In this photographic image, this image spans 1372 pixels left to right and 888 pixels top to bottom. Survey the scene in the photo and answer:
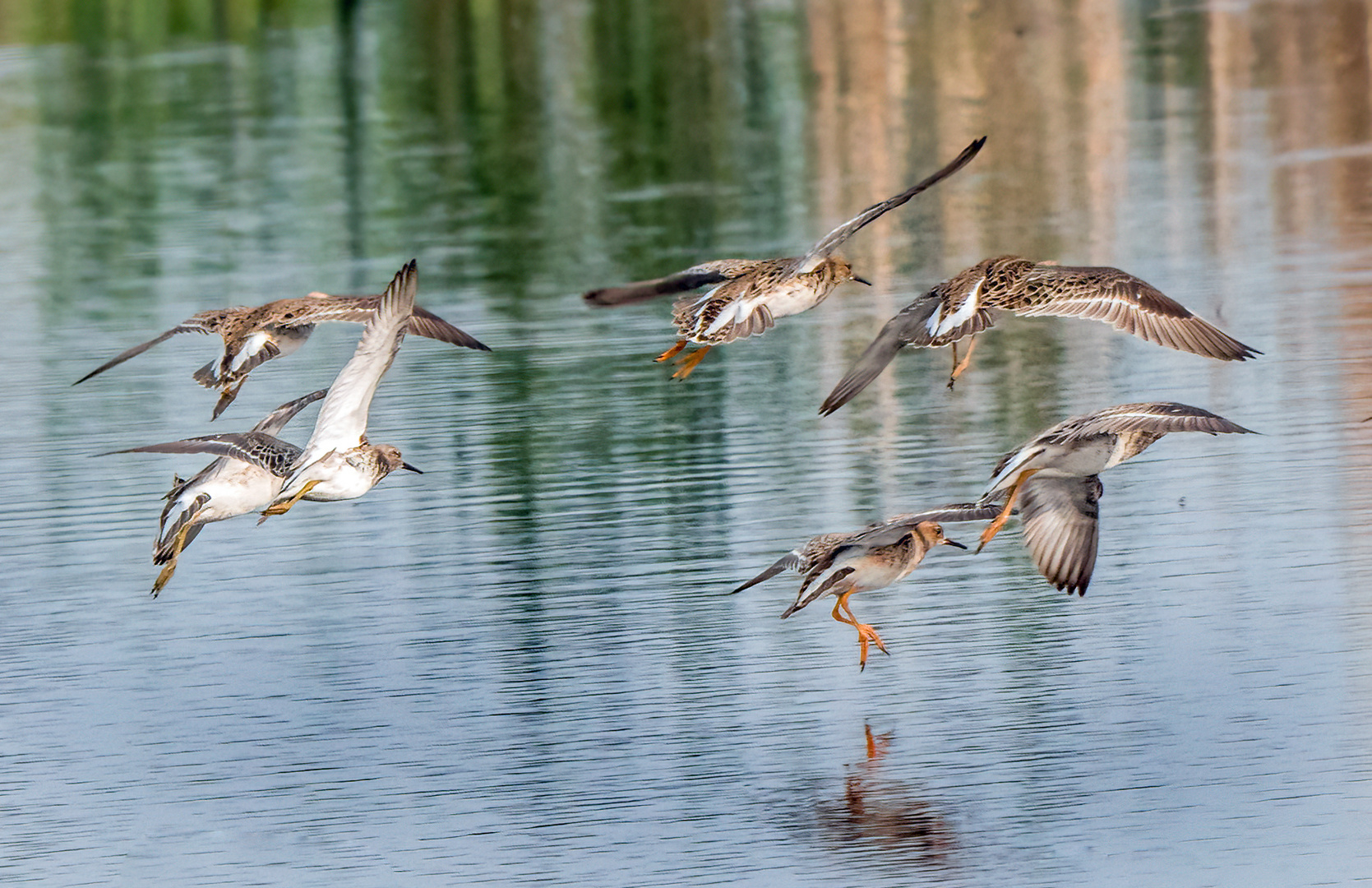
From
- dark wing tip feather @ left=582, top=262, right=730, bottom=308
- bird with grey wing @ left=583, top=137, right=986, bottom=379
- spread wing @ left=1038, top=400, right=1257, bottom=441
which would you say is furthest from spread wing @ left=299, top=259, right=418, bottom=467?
spread wing @ left=1038, top=400, right=1257, bottom=441

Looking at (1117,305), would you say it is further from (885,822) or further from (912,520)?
(885,822)

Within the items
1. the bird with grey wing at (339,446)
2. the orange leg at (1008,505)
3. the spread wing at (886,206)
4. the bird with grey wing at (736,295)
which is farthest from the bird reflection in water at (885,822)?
the bird with grey wing at (339,446)

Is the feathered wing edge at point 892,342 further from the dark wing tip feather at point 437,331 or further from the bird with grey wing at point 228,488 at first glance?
the bird with grey wing at point 228,488

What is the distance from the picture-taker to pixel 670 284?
11.3 meters

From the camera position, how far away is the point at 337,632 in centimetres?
1227

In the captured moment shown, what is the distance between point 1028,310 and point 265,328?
12.9 feet

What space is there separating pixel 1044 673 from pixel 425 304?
10577 millimetres

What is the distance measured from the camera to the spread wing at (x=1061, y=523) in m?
10.5

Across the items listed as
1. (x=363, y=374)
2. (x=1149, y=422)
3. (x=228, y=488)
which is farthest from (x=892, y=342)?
(x=228, y=488)

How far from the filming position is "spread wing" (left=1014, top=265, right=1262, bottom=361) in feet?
35.7

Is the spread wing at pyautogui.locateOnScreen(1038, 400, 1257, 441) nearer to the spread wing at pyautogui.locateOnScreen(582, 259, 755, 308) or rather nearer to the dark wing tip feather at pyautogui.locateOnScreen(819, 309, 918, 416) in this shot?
the dark wing tip feather at pyautogui.locateOnScreen(819, 309, 918, 416)

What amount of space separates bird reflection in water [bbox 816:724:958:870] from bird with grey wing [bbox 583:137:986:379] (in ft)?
7.22

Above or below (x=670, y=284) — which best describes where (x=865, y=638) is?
below

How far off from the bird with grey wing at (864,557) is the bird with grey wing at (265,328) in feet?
7.40
